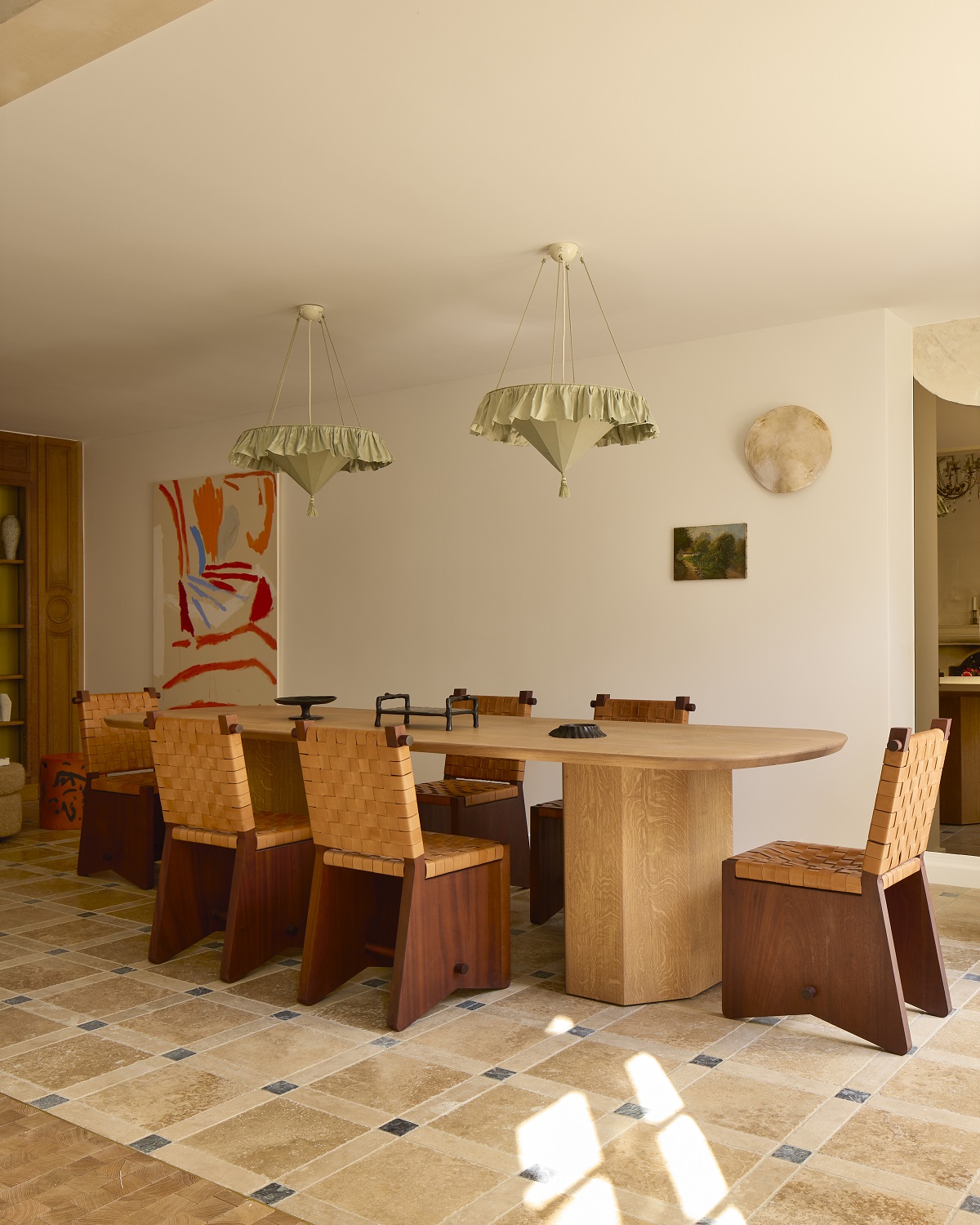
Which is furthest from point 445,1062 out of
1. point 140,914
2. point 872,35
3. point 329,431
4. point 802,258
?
point 802,258

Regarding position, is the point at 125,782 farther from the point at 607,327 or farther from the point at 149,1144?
the point at 607,327

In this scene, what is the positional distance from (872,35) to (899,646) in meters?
2.96

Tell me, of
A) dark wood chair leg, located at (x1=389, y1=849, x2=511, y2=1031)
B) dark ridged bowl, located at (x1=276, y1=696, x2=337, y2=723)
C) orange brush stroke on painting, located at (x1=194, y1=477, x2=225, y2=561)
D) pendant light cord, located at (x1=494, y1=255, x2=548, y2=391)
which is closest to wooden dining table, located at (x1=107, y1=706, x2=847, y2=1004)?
dark wood chair leg, located at (x1=389, y1=849, x2=511, y2=1031)

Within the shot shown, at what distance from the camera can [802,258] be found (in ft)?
13.7

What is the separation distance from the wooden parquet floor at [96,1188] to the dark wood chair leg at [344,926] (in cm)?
95

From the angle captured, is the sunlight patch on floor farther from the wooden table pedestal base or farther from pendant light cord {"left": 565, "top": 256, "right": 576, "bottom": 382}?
pendant light cord {"left": 565, "top": 256, "right": 576, "bottom": 382}

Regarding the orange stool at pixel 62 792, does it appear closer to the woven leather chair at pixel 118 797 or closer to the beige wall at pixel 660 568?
the woven leather chair at pixel 118 797

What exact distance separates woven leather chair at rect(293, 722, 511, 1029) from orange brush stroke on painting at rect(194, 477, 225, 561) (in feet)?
14.3

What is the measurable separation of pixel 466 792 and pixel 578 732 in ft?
3.44

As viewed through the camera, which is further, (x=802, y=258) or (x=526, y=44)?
(x=802, y=258)

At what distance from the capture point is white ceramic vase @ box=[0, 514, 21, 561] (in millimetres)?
7773

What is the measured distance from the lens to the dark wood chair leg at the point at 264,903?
354 cm

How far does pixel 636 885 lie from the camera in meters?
3.28

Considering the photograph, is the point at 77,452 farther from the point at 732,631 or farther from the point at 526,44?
the point at 526,44
